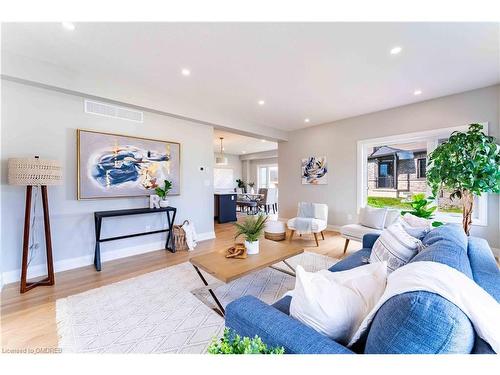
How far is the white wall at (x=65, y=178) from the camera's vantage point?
8.31 feet

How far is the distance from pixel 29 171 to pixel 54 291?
130 centimetres

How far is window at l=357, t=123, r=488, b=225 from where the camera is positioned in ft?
12.4

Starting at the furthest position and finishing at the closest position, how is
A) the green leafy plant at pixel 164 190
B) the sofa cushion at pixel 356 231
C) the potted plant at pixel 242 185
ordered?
1. the potted plant at pixel 242 185
2. the green leafy plant at pixel 164 190
3. the sofa cushion at pixel 356 231

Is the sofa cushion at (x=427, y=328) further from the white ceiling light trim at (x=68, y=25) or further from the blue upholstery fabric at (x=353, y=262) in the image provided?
the white ceiling light trim at (x=68, y=25)

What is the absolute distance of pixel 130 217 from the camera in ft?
11.5

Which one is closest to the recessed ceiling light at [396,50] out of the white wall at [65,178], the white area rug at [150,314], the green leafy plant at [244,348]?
the white area rug at [150,314]

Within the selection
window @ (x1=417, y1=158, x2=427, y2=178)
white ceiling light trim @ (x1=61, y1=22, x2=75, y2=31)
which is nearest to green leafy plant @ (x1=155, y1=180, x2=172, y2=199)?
white ceiling light trim @ (x1=61, y1=22, x2=75, y2=31)

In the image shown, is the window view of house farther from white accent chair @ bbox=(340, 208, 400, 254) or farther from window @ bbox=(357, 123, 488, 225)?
white accent chair @ bbox=(340, 208, 400, 254)

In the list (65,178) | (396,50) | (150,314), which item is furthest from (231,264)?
(396,50)

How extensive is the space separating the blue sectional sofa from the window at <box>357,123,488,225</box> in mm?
3463

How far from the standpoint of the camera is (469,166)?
2.65m

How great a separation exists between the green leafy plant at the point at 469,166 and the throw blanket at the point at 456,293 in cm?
271

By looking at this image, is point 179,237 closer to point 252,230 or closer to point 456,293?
point 252,230
